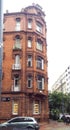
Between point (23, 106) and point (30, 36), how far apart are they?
11.7m

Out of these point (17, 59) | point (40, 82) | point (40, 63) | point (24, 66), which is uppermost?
point (17, 59)

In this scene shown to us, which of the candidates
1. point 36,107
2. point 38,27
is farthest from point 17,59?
point 36,107

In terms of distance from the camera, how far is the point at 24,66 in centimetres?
4759

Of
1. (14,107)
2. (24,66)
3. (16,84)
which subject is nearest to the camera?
(14,107)

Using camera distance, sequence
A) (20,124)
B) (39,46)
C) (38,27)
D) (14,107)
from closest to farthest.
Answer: (20,124), (14,107), (39,46), (38,27)

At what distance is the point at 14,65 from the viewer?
1889 inches

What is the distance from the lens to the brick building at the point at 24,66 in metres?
46.5

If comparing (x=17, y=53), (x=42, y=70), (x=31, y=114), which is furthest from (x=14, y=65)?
(x=31, y=114)

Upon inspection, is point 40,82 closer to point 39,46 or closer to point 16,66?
point 16,66

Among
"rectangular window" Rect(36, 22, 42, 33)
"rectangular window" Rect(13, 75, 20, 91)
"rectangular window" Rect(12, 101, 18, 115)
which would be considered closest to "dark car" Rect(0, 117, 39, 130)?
"rectangular window" Rect(12, 101, 18, 115)

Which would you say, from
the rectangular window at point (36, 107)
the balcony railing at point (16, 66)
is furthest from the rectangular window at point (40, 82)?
the balcony railing at point (16, 66)

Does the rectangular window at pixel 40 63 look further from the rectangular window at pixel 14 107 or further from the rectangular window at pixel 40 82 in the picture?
the rectangular window at pixel 14 107

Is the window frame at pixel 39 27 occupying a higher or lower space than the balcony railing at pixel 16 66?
higher

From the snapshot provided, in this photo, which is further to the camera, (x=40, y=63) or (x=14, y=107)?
(x=40, y=63)
